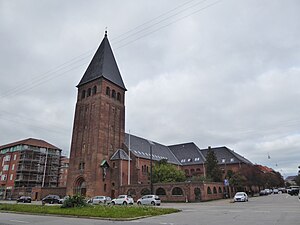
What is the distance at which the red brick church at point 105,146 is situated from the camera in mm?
48906

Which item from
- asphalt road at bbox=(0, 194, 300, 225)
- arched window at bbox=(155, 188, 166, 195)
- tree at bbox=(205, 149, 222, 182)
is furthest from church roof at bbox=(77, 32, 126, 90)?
asphalt road at bbox=(0, 194, 300, 225)

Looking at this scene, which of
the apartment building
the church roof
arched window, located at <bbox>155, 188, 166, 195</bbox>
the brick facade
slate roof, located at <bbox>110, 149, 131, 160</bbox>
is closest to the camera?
arched window, located at <bbox>155, 188, 166, 195</bbox>

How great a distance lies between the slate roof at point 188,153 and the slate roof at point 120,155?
91.4ft

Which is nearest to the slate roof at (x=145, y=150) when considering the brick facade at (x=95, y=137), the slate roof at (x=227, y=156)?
the brick facade at (x=95, y=137)

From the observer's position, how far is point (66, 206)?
21969 millimetres

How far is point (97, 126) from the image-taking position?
51938mm

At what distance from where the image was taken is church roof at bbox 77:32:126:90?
185 ft

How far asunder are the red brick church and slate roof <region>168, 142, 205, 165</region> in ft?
60.0

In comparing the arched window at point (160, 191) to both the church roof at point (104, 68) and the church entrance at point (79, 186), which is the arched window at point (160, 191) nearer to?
the church entrance at point (79, 186)

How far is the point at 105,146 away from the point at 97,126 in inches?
170

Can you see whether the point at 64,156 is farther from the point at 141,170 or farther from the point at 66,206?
the point at 66,206

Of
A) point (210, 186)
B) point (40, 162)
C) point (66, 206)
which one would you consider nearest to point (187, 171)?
point (210, 186)

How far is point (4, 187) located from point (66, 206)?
2609 inches

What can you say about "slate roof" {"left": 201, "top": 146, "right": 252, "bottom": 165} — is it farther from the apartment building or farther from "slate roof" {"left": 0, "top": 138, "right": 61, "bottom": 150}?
"slate roof" {"left": 0, "top": 138, "right": 61, "bottom": 150}
